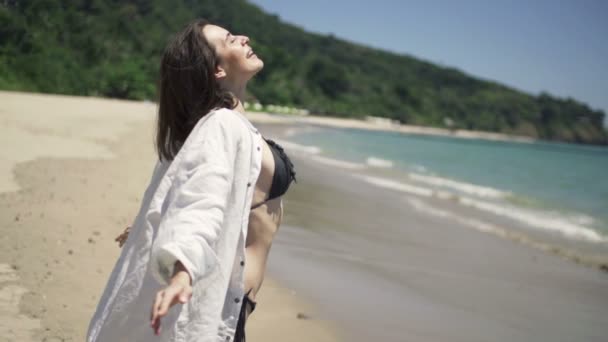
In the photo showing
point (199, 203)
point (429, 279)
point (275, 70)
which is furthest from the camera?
point (275, 70)

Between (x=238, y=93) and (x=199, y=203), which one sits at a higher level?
(x=238, y=93)

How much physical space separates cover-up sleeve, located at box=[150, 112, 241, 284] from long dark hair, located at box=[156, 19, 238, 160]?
0.20 meters

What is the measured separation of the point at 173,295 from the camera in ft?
4.37

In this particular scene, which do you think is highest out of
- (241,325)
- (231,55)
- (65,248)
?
(231,55)

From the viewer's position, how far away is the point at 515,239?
8.64 meters

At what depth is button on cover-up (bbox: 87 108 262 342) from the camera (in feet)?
4.68

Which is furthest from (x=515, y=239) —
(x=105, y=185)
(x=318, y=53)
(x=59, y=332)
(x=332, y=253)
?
(x=318, y=53)

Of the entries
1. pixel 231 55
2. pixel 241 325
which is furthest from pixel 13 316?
pixel 231 55

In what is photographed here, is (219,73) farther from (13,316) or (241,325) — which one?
(13,316)

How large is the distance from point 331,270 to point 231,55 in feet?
13.1

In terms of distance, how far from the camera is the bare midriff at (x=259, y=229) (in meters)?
1.87

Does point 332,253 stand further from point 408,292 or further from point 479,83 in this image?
point 479,83

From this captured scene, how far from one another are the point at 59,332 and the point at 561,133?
521 ft

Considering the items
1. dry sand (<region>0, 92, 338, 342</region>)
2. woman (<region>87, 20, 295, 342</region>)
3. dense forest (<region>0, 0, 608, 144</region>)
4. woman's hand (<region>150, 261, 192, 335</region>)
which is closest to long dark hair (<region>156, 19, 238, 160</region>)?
woman (<region>87, 20, 295, 342</region>)
